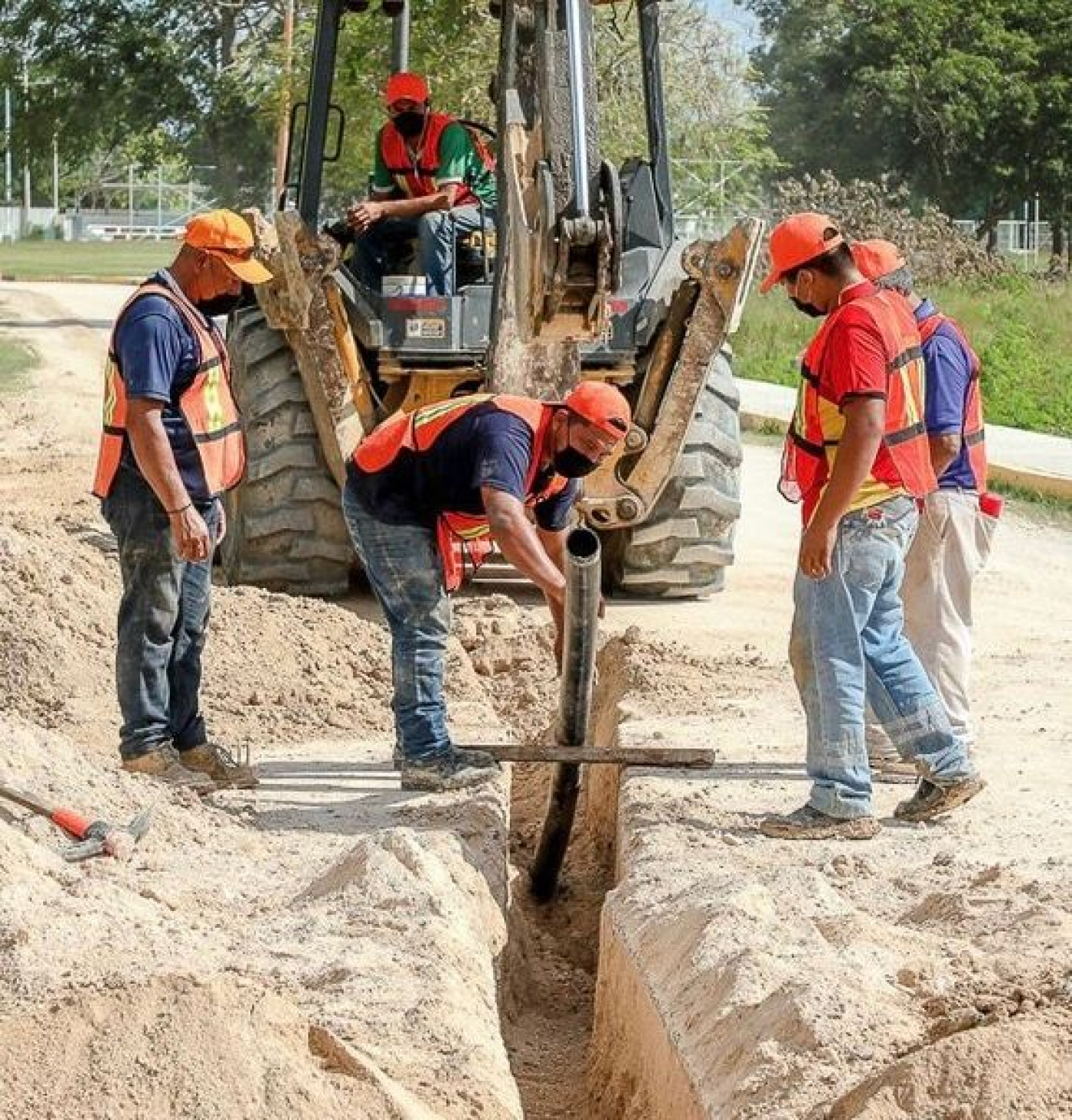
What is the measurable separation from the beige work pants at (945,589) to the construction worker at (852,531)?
22.1 inches

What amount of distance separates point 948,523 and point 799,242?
1.33 m

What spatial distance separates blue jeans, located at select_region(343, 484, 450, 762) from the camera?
7344 mm

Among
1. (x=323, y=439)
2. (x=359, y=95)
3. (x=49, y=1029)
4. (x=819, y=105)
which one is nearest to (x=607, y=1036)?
(x=49, y=1029)

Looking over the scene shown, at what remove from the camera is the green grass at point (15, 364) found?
2319 cm

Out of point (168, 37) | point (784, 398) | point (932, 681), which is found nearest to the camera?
point (932, 681)

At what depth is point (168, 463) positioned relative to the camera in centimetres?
687

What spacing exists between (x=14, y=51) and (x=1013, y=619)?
28.9 m

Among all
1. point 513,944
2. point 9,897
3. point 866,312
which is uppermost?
point 866,312

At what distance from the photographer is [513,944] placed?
271 inches

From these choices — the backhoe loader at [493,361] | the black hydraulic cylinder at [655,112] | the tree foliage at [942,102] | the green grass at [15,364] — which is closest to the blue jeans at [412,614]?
the backhoe loader at [493,361]

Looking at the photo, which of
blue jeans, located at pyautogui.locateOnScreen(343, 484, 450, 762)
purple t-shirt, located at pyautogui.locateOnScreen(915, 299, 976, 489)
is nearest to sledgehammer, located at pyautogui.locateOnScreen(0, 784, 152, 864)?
blue jeans, located at pyautogui.locateOnScreen(343, 484, 450, 762)

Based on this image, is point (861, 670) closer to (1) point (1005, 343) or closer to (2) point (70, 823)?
(2) point (70, 823)

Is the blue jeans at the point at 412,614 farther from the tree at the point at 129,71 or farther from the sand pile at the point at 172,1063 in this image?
the tree at the point at 129,71

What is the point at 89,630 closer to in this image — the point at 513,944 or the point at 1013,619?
the point at 513,944
